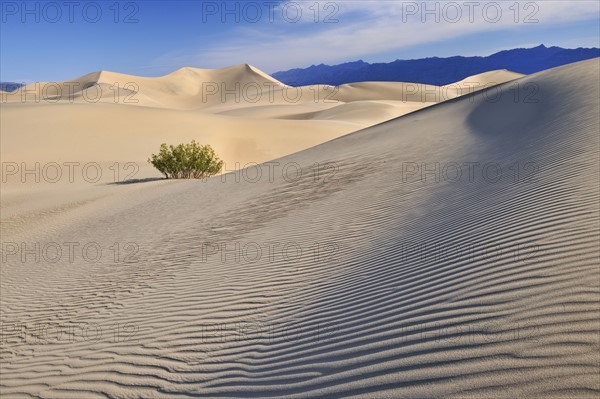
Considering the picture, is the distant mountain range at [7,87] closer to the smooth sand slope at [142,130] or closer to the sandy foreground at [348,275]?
the smooth sand slope at [142,130]

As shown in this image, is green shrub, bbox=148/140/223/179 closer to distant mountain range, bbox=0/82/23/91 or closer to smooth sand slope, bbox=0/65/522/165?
smooth sand slope, bbox=0/65/522/165

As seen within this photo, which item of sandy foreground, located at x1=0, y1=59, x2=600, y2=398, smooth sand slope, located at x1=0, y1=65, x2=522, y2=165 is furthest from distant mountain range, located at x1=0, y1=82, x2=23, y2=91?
sandy foreground, located at x1=0, y1=59, x2=600, y2=398

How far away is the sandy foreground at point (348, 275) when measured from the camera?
332 cm

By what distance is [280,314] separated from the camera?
5.11 meters

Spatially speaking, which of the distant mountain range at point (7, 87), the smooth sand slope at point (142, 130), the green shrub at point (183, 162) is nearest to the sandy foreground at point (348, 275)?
the green shrub at point (183, 162)

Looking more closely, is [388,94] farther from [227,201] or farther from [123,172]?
[227,201]

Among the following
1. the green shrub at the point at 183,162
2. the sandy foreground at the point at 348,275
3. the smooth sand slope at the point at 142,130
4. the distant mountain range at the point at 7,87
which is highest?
the distant mountain range at the point at 7,87

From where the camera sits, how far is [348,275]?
5.69 meters

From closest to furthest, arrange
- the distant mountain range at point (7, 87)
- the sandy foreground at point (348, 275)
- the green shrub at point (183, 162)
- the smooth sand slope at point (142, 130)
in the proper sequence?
1. the sandy foreground at point (348, 275)
2. the green shrub at point (183, 162)
3. the smooth sand slope at point (142, 130)
4. the distant mountain range at point (7, 87)

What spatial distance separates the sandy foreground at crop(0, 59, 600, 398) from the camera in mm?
3316

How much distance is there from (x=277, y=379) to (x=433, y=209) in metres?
4.28

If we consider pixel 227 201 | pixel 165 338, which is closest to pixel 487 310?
pixel 165 338

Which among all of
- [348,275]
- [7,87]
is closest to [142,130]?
[348,275]

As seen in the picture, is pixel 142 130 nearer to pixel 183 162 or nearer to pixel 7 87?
pixel 183 162
